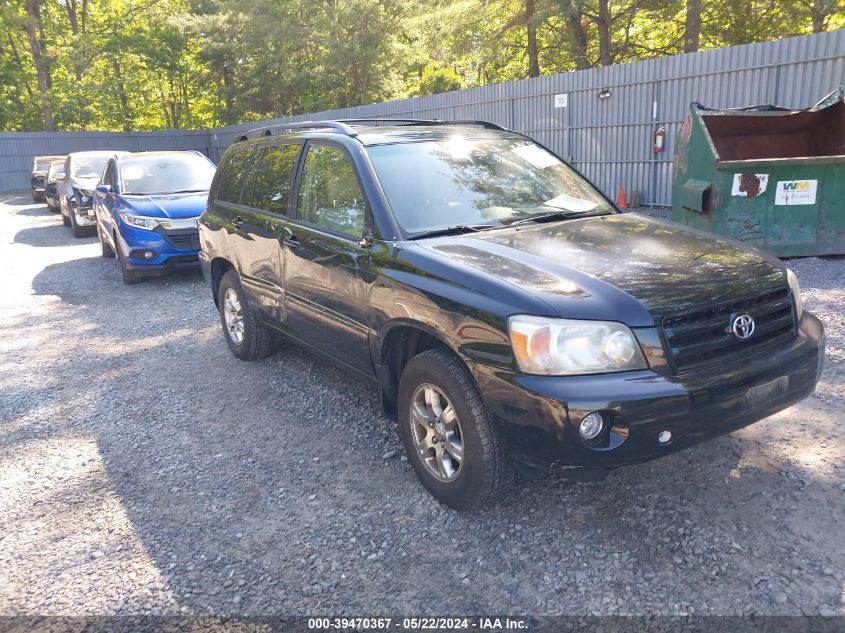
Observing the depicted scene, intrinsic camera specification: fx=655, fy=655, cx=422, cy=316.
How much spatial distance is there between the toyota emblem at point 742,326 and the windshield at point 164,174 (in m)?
8.05

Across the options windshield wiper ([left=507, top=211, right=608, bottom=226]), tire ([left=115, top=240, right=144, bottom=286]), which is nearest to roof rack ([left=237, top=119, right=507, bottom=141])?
windshield wiper ([left=507, top=211, right=608, bottom=226])

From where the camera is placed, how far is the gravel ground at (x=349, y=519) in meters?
2.66

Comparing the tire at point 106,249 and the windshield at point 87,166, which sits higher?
the windshield at point 87,166

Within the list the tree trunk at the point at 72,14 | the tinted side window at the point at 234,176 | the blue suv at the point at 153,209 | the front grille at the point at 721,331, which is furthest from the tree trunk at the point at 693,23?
the tree trunk at the point at 72,14

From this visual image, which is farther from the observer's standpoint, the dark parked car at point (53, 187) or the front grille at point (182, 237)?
the dark parked car at point (53, 187)

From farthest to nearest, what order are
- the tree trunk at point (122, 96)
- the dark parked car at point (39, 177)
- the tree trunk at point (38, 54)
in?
the tree trunk at point (122, 96), the tree trunk at point (38, 54), the dark parked car at point (39, 177)

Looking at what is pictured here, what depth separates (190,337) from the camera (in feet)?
21.4

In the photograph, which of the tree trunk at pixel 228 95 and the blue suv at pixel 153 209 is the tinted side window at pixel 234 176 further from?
the tree trunk at pixel 228 95

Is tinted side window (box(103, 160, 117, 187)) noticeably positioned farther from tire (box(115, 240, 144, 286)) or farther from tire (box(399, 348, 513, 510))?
tire (box(399, 348, 513, 510))

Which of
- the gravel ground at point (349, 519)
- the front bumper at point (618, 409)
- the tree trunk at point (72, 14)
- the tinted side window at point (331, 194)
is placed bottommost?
the gravel ground at point (349, 519)

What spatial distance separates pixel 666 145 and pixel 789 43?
94.5 inches

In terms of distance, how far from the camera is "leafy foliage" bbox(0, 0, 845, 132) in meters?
20.5

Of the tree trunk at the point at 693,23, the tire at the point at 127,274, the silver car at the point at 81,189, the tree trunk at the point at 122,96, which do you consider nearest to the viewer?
the tire at the point at 127,274

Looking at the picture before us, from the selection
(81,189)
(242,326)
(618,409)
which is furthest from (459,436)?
(81,189)
